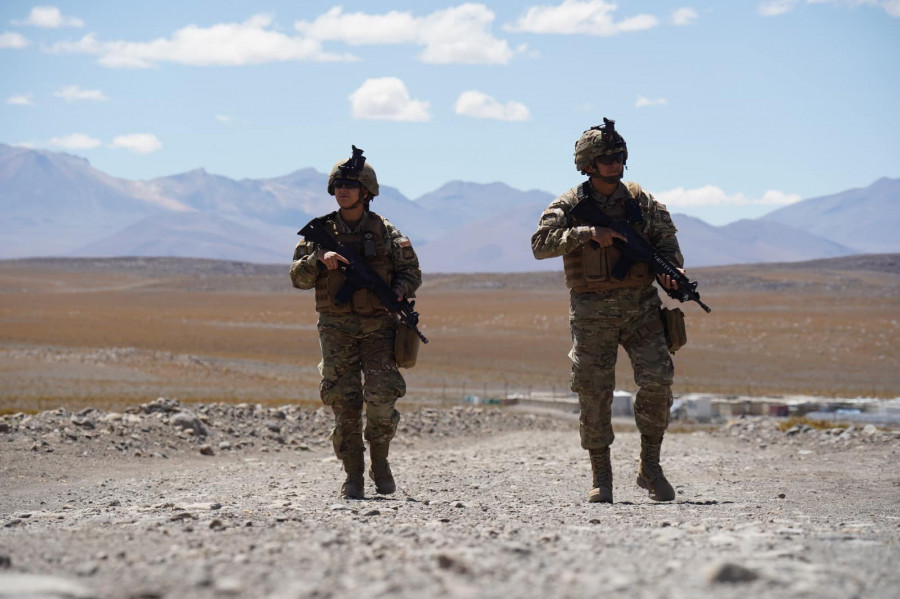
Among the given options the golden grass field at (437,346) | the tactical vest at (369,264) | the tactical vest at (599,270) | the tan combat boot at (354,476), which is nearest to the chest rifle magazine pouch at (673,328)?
the tactical vest at (599,270)

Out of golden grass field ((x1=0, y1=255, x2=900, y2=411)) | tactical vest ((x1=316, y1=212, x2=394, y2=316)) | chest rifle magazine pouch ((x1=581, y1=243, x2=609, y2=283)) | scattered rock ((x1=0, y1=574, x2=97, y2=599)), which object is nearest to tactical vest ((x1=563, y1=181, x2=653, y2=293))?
chest rifle magazine pouch ((x1=581, y1=243, x2=609, y2=283))

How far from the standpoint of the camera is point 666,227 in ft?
26.1

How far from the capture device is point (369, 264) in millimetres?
8234

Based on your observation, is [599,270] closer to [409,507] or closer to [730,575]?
[409,507]

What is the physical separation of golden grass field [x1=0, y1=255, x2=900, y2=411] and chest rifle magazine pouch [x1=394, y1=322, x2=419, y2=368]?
54.8ft

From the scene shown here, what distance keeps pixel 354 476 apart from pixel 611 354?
2.12m

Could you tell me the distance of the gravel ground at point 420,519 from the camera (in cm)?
394

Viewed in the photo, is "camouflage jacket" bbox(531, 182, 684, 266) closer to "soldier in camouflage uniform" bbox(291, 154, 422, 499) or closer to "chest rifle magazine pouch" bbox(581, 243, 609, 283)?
"chest rifle magazine pouch" bbox(581, 243, 609, 283)

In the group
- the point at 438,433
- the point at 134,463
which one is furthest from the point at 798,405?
the point at 134,463

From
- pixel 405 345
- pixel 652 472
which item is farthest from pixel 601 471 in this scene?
pixel 405 345

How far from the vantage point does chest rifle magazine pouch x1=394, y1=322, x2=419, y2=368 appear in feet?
26.5

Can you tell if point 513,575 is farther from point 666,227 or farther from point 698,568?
point 666,227

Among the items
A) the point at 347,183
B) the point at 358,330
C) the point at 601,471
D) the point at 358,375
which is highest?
the point at 347,183

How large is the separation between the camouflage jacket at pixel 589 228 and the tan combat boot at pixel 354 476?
206 centimetres
